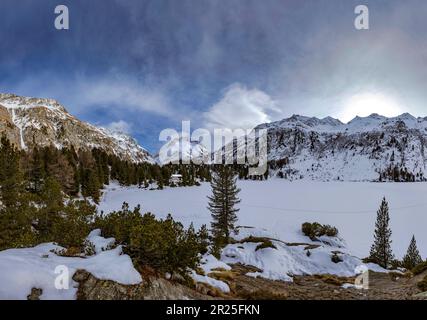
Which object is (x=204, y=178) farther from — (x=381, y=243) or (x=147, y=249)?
(x=147, y=249)

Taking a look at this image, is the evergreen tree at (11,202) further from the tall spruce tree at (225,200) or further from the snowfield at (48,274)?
the tall spruce tree at (225,200)

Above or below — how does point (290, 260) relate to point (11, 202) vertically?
below

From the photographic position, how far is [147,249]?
29.8 ft

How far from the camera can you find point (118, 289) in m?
7.54

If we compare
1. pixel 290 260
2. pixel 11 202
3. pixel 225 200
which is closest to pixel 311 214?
pixel 225 200

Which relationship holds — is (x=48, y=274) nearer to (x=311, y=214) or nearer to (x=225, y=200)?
(x=225, y=200)

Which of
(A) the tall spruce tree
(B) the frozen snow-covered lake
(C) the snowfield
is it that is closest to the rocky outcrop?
(C) the snowfield

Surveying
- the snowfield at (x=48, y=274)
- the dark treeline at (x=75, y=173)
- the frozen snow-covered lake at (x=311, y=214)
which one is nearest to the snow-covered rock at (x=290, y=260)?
the frozen snow-covered lake at (x=311, y=214)

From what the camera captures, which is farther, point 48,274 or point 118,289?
point 118,289

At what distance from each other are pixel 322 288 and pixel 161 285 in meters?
13.6

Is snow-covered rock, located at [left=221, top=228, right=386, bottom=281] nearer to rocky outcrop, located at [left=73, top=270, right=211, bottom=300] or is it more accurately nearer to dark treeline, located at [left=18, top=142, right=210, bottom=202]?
rocky outcrop, located at [left=73, top=270, right=211, bottom=300]

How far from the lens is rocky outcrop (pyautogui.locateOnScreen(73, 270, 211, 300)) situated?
7.24 m

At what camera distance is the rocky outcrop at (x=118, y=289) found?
23.7ft
